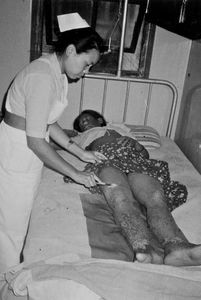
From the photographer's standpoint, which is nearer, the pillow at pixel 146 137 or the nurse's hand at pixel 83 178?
the nurse's hand at pixel 83 178

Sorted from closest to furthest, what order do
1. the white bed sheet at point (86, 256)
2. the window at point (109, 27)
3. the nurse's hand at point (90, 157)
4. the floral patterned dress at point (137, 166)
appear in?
the white bed sheet at point (86, 256), the floral patterned dress at point (137, 166), the nurse's hand at point (90, 157), the window at point (109, 27)

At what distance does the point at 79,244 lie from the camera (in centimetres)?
135

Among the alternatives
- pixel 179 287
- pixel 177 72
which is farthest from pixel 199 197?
pixel 177 72

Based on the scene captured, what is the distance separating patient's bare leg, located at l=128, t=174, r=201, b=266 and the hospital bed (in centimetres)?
6

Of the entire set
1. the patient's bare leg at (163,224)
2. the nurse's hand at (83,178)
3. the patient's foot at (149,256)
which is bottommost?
the patient's foot at (149,256)

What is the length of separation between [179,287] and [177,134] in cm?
206

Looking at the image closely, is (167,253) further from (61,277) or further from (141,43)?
(141,43)

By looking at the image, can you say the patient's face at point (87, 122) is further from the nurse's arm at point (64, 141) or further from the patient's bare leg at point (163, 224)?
the patient's bare leg at point (163, 224)

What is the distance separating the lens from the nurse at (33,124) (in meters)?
1.34

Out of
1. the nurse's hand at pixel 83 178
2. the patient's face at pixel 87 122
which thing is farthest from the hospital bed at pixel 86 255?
the patient's face at pixel 87 122

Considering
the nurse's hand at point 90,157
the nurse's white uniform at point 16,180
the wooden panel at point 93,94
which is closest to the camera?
the nurse's white uniform at point 16,180

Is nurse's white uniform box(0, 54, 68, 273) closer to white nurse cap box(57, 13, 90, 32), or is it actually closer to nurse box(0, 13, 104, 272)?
nurse box(0, 13, 104, 272)

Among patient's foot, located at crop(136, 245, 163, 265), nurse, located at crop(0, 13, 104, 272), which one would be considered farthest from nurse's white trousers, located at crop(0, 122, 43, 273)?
patient's foot, located at crop(136, 245, 163, 265)

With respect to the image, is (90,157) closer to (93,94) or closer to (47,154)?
(47,154)
